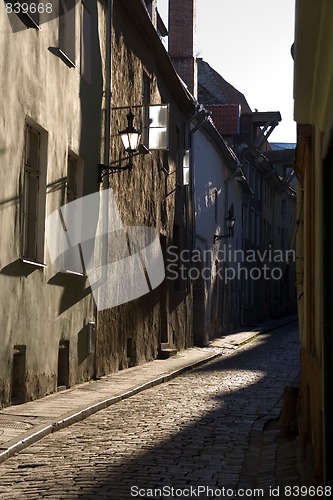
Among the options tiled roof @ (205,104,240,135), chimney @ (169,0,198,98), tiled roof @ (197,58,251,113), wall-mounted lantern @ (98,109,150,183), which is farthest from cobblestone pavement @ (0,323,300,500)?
tiled roof @ (197,58,251,113)

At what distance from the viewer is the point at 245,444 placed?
8.76 meters

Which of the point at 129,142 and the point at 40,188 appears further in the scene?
the point at 129,142

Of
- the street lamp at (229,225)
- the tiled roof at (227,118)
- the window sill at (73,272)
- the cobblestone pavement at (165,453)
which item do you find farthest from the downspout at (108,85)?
the tiled roof at (227,118)

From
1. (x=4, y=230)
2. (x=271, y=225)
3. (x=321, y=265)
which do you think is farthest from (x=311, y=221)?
(x=271, y=225)

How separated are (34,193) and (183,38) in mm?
18176

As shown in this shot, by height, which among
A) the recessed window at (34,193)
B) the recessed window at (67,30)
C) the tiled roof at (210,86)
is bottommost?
the recessed window at (34,193)

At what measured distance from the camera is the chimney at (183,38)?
93.6ft

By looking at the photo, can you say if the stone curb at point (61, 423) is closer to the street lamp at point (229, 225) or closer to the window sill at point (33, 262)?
the window sill at point (33, 262)

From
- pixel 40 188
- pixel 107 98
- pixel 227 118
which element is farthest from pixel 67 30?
pixel 227 118

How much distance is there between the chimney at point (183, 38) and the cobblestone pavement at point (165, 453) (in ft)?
56.0

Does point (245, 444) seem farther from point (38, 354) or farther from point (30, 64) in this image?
point (30, 64)

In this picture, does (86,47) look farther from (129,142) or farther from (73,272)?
(73,272)

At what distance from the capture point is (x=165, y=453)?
804cm

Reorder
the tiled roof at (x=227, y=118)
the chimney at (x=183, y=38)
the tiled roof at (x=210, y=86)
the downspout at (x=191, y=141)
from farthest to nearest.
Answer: the tiled roof at (x=210, y=86) → the tiled roof at (x=227, y=118) → the chimney at (x=183, y=38) → the downspout at (x=191, y=141)
